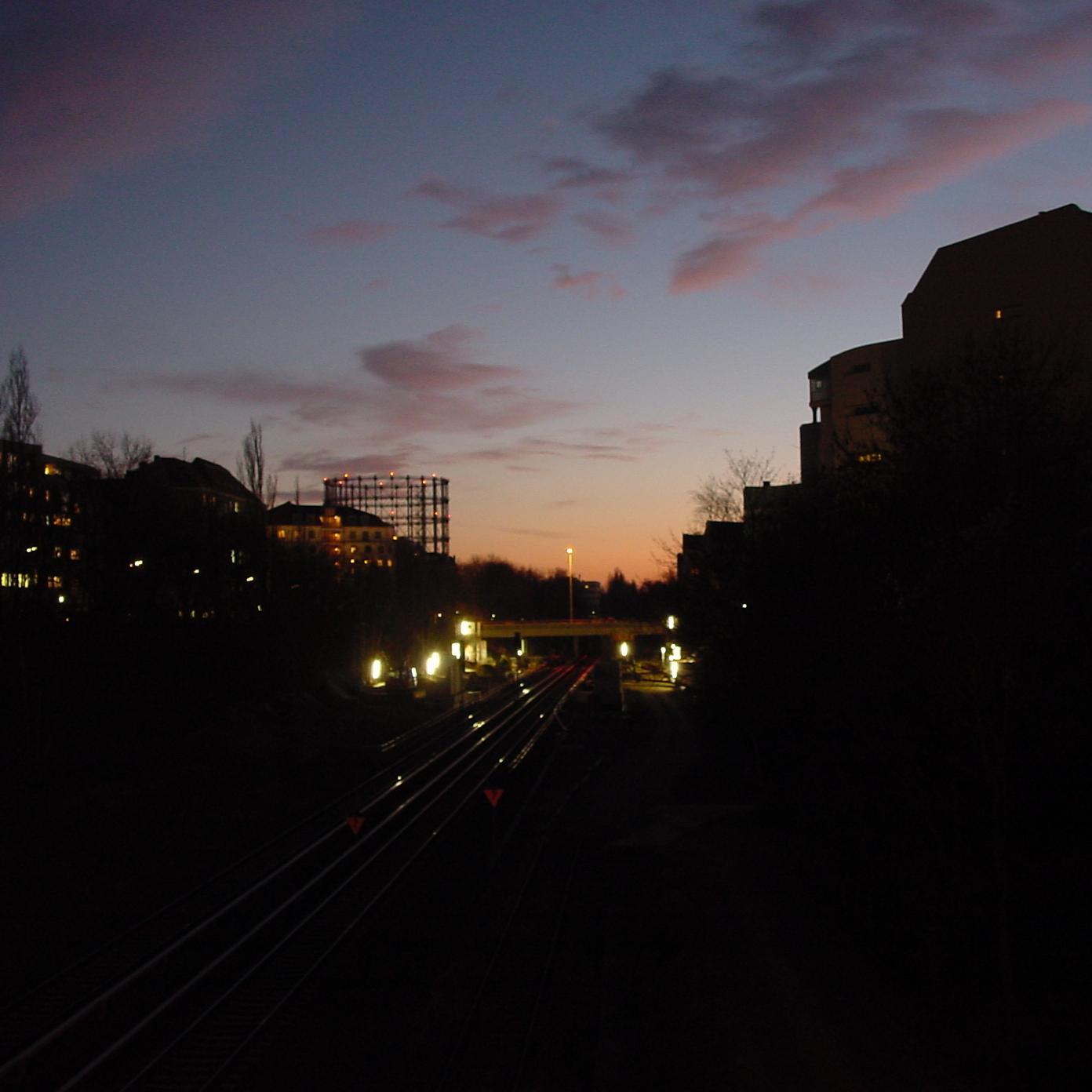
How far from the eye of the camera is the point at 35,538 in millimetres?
27031

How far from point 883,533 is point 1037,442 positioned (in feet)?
5.46

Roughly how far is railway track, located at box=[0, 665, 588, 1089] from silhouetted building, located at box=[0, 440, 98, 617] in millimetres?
9165

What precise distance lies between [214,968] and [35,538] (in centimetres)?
1715

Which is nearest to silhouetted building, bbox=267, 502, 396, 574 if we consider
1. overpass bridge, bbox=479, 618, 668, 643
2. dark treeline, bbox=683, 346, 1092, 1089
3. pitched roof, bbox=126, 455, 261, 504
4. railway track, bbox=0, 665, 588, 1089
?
pitched roof, bbox=126, 455, 261, 504

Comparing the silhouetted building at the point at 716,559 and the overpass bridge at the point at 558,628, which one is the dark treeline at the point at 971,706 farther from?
the overpass bridge at the point at 558,628

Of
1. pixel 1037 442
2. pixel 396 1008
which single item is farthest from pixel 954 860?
pixel 396 1008

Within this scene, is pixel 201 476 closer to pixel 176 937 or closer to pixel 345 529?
pixel 345 529

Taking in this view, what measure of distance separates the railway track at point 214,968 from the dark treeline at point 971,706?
7030 mm

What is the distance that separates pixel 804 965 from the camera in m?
12.4

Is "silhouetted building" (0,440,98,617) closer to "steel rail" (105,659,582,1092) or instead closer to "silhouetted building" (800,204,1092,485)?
"steel rail" (105,659,582,1092)

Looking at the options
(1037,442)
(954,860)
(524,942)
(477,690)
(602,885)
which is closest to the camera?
(1037,442)

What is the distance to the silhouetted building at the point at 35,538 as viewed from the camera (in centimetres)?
2628

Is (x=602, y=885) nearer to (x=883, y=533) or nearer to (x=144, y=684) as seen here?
(x=883, y=533)

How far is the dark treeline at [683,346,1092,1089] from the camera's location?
29.2 feet
